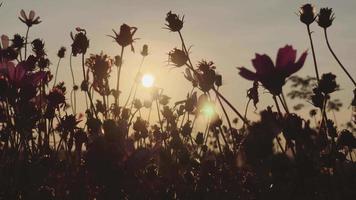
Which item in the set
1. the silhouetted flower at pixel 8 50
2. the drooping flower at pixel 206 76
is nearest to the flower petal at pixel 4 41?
the silhouetted flower at pixel 8 50

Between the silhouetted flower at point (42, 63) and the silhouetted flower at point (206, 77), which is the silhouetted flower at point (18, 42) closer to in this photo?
the silhouetted flower at point (42, 63)

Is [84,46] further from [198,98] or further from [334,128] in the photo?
[334,128]

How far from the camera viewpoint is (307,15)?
333 cm

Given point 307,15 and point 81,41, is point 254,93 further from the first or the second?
point 81,41

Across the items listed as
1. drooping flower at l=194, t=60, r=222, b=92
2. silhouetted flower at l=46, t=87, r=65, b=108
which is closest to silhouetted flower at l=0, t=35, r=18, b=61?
silhouetted flower at l=46, t=87, r=65, b=108

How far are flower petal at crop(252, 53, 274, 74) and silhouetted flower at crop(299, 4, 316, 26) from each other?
158 centimetres

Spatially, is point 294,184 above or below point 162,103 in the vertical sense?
below

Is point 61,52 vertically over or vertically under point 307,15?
over

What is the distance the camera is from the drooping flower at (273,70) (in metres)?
1.85

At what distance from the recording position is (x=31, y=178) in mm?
2414

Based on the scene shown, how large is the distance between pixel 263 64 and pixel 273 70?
5 cm

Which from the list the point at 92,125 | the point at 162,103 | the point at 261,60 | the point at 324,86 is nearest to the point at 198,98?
the point at 162,103

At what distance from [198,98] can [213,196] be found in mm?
2004

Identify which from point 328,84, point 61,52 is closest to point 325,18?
point 328,84
